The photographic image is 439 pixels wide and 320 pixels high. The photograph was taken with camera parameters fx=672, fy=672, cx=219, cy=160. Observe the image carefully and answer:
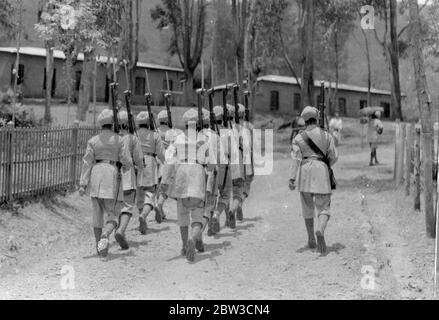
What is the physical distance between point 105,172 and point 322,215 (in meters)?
3.06

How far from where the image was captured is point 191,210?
9273 mm

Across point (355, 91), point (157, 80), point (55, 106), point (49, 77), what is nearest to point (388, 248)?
point (49, 77)

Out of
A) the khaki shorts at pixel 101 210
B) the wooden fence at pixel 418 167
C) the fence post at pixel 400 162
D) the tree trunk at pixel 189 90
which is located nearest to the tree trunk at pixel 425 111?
the wooden fence at pixel 418 167

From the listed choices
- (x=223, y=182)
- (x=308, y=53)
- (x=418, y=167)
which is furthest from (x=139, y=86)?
(x=223, y=182)

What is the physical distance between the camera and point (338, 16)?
4222 cm

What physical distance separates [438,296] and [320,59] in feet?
203

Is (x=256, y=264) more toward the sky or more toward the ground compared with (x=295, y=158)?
more toward the ground

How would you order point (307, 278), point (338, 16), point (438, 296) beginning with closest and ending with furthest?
point (438, 296) < point (307, 278) < point (338, 16)

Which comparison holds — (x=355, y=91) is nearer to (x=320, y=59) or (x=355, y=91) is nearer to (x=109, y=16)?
(x=320, y=59)

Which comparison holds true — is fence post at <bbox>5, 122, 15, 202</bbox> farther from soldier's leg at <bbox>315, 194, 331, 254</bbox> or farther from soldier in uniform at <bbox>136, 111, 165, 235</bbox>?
soldier's leg at <bbox>315, 194, 331, 254</bbox>

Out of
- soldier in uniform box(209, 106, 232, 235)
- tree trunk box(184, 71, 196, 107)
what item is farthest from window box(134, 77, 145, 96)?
soldier in uniform box(209, 106, 232, 235)

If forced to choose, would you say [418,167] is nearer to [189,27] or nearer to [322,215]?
[322,215]

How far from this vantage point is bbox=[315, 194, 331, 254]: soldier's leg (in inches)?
360

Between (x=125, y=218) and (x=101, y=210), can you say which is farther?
(x=125, y=218)
